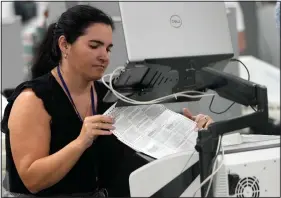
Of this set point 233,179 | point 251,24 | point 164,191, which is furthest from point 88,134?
point 251,24

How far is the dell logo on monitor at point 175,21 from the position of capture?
0.95 metres

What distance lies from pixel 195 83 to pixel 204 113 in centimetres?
13

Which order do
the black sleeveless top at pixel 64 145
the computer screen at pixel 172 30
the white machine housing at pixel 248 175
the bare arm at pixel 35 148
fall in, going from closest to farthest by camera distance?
the white machine housing at pixel 248 175 → the computer screen at pixel 172 30 → the bare arm at pixel 35 148 → the black sleeveless top at pixel 64 145

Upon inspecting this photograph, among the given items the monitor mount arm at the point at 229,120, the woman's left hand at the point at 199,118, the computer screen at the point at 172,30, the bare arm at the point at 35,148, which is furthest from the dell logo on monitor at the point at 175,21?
the bare arm at the point at 35,148

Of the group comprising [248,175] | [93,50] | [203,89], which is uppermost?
[93,50]

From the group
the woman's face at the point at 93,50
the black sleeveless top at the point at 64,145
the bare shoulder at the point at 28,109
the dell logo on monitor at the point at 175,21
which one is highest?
the dell logo on monitor at the point at 175,21

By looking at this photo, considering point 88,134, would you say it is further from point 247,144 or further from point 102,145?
point 247,144

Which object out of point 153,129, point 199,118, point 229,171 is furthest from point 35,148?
point 229,171

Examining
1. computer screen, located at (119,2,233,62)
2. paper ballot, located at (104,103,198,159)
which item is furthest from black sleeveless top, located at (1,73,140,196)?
computer screen, located at (119,2,233,62)

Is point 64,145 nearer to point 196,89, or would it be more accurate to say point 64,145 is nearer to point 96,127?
point 96,127

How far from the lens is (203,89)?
1.02 meters

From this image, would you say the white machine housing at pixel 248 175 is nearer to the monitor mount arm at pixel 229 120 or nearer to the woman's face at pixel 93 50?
the monitor mount arm at pixel 229 120

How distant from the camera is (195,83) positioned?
999 mm

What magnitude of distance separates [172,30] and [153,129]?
0.80 ft
